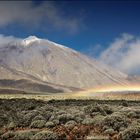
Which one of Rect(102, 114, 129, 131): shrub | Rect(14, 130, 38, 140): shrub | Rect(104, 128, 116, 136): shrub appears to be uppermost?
Rect(102, 114, 129, 131): shrub

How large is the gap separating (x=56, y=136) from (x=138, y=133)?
4151 mm

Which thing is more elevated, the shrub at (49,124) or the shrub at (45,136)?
the shrub at (49,124)

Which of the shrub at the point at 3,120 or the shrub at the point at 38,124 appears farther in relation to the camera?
the shrub at the point at 3,120

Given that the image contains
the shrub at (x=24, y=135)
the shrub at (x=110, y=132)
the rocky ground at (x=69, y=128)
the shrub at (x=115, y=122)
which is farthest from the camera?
the shrub at (x=115, y=122)

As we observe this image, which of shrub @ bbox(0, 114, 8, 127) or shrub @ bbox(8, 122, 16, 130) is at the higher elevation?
shrub @ bbox(0, 114, 8, 127)

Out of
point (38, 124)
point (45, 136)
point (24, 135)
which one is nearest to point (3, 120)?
point (38, 124)

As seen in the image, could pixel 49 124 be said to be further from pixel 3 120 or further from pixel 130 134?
pixel 130 134

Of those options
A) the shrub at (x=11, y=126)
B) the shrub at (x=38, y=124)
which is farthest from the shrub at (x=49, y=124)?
the shrub at (x=11, y=126)

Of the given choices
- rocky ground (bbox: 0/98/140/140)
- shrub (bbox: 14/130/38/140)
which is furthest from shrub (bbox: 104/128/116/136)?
shrub (bbox: 14/130/38/140)

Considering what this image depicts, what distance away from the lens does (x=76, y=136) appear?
18.2 m

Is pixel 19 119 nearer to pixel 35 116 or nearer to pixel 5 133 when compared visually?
pixel 35 116

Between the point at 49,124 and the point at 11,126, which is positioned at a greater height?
the point at 49,124

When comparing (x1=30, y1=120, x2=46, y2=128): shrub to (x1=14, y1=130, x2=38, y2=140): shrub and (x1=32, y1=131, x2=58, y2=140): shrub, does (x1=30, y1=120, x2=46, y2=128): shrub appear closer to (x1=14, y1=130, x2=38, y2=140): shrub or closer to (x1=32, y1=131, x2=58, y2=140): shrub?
(x1=14, y1=130, x2=38, y2=140): shrub

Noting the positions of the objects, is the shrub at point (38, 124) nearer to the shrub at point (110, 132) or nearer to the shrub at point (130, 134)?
the shrub at point (110, 132)
